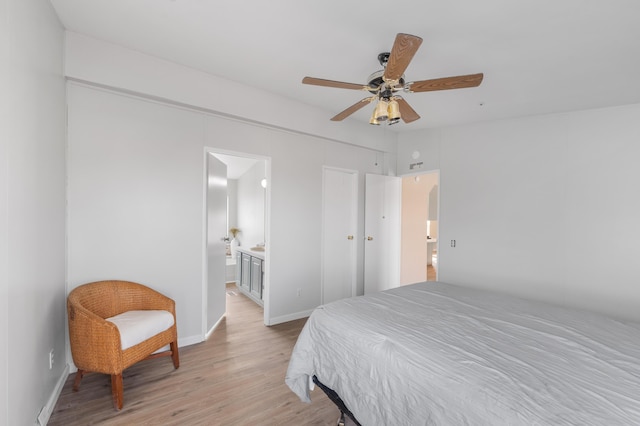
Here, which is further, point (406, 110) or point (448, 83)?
point (406, 110)

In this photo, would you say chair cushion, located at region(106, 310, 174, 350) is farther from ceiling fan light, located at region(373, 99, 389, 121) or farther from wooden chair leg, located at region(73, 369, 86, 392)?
ceiling fan light, located at region(373, 99, 389, 121)

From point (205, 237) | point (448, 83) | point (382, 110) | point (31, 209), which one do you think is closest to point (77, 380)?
point (31, 209)

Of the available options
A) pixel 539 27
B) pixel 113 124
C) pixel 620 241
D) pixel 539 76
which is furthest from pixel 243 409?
pixel 620 241

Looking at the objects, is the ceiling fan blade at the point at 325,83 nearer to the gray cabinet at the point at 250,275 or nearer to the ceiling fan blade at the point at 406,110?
the ceiling fan blade at the point at 406,110

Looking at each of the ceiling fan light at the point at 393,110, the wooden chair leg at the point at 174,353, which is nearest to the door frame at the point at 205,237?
the wooden chair leg at the point at 174,353

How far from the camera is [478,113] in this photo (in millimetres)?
3479

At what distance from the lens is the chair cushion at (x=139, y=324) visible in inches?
79.0

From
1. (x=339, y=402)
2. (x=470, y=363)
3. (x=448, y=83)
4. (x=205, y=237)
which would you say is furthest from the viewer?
(x=205, y=237)

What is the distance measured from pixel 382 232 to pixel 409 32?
2.93m

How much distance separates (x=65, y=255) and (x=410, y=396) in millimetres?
2775

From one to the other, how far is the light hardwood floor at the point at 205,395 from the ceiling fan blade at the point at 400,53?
2350mm

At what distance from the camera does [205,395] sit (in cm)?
213

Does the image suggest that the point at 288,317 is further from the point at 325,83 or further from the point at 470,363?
the point at 325,83

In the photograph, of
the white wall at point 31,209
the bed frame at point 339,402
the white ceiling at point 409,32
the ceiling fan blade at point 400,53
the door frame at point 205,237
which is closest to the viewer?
the white wall at point 31,209
